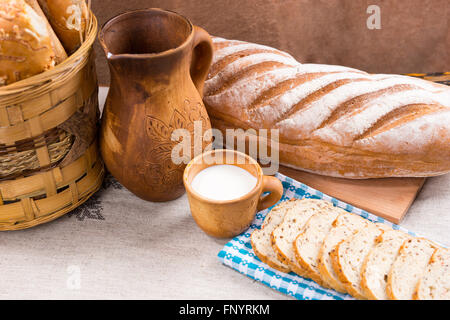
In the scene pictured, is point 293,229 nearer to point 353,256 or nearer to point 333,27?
point 353,256

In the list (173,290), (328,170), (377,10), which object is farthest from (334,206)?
(377,10)

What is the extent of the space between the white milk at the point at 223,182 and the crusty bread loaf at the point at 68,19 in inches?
15.3

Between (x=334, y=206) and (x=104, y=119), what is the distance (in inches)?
22.4

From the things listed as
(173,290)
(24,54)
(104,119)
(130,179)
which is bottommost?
(173,290)

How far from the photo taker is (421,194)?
122 cm

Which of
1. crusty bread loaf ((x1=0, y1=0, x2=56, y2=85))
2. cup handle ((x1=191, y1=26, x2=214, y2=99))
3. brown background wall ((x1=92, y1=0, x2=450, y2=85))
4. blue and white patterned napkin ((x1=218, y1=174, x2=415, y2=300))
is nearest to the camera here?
crusty bread loaf ((x1=0, y1=0, x2=56, y2=85))

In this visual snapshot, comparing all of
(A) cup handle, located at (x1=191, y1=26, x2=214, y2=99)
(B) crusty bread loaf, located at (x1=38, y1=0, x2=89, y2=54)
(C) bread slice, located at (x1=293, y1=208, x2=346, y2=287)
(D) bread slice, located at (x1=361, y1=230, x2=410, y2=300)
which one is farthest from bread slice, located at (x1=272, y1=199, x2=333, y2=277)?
(B) crusty bread loaf, located at (x1=38, y1=0, x2=89, y2=54)

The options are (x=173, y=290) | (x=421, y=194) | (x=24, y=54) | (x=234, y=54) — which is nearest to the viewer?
(x=24, y=54)

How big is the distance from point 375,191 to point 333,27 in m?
0.81

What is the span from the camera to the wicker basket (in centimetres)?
92

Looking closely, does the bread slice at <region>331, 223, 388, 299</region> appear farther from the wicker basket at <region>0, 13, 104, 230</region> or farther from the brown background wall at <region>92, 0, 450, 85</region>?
the brown background wall at <region>92, 0, 450, 85</region>

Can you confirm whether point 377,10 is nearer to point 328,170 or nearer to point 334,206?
point 328,170

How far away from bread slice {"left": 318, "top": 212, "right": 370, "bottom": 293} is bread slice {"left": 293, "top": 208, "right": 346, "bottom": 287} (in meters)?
0.01

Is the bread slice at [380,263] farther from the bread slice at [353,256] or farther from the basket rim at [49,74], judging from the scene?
the basket rim at [49,74]
